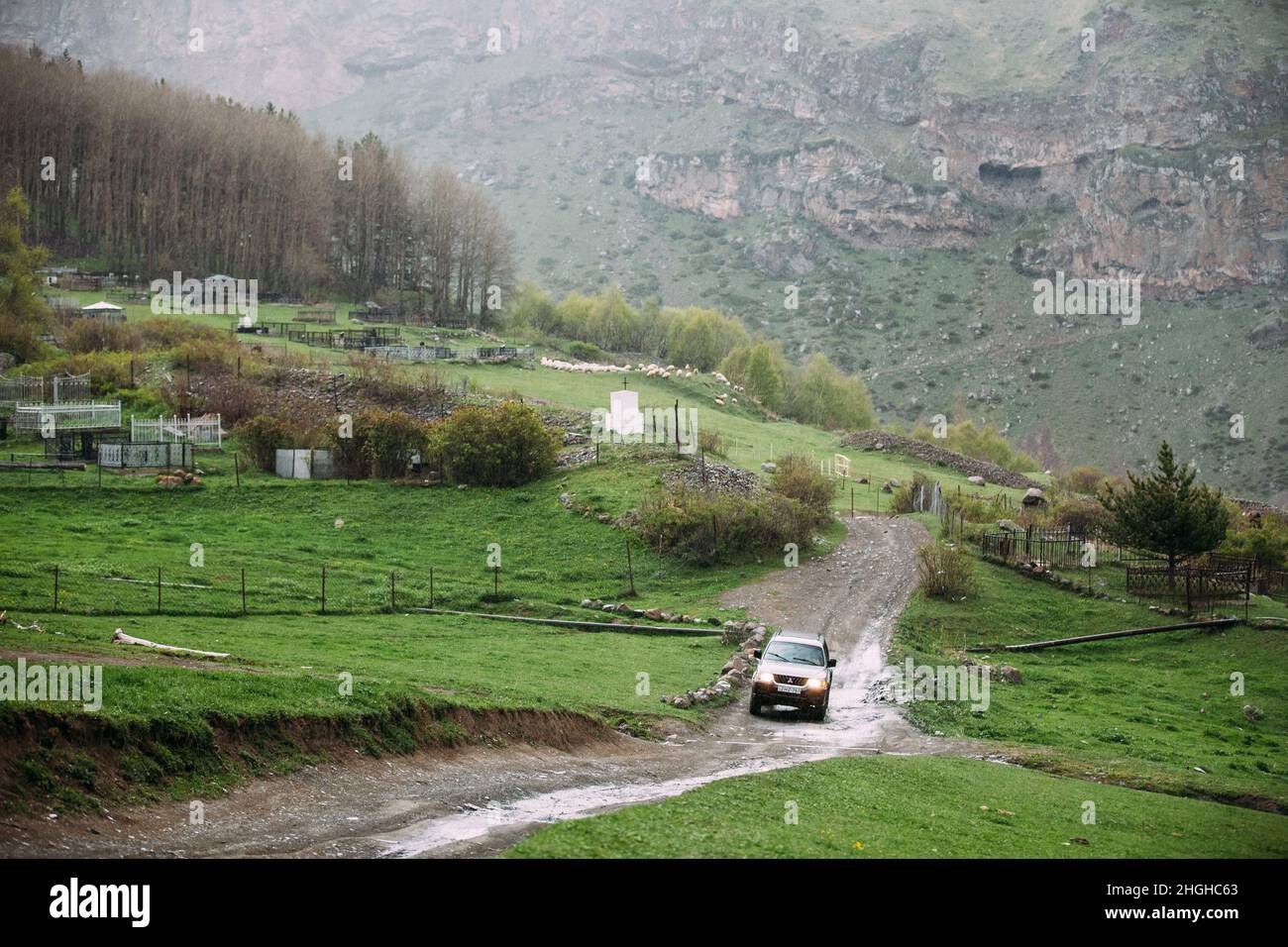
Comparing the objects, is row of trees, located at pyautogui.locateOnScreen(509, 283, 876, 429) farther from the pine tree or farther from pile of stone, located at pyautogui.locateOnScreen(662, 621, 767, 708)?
pile of stone, located at pyautogui.locateOnScreen(662, 621, 767, 708)

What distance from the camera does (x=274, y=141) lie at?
13100 centimetres

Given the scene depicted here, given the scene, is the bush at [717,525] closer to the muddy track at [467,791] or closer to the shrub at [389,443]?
the shrub at [389,443]

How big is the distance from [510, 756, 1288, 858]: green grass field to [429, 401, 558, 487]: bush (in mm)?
34849

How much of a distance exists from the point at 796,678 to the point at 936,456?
2351 inches

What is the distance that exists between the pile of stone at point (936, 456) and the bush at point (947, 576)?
35.5 m

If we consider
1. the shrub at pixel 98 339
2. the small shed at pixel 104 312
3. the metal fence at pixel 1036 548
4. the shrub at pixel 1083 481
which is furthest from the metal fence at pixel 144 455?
the shrub at pixel 1083 481

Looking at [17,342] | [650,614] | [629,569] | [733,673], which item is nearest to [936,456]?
[629,569]

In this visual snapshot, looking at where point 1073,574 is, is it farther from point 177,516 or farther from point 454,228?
point 454,228

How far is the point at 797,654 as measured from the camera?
30312mm

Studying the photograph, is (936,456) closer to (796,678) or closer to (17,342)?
(796,678)

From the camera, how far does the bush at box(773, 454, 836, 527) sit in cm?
5644

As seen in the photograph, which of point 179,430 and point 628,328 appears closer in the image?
point 179,430

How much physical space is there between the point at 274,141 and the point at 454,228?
2141 centimetres

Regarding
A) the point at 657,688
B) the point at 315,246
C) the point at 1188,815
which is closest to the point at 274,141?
the point at 315,246
